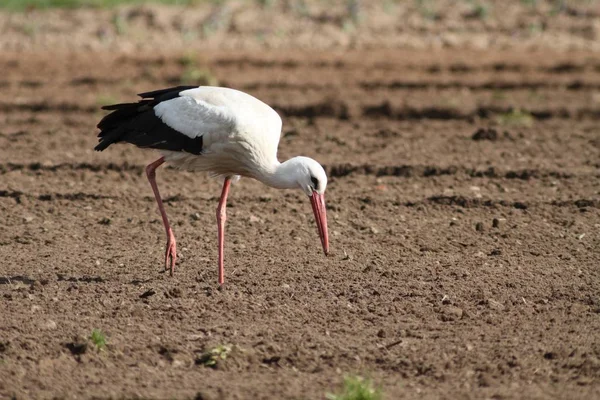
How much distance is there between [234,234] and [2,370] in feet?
11.5

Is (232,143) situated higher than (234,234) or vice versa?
(232,143)

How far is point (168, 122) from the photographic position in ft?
27.4

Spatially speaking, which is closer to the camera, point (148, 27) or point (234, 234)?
point (234, 234)

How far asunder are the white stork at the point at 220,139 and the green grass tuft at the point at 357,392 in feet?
7.29

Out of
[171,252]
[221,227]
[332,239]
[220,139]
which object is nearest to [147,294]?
[171,252]

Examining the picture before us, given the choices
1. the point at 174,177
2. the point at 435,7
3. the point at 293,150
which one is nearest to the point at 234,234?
the point at 174,177

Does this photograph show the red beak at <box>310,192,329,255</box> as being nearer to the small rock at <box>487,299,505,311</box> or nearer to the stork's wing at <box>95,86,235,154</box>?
the stork's wing at <box>95,86,235,154</box>

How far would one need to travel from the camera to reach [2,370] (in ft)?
20.7

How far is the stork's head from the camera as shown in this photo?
25.9 ft

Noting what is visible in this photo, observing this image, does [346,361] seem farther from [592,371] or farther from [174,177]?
[174,177]

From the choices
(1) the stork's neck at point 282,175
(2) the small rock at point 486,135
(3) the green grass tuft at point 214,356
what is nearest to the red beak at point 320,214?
(1) the stork's neck at point 282,175

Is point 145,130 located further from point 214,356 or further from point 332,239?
point 214,356

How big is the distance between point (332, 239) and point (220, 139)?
1736mm

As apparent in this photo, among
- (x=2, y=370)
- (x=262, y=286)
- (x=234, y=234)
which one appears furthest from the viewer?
(x=234, y=234)
